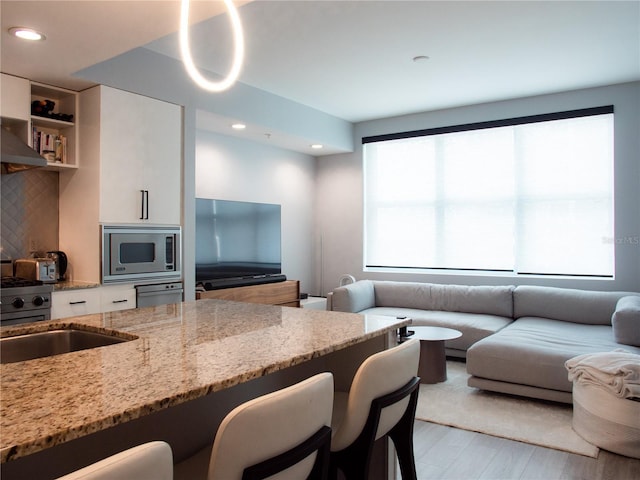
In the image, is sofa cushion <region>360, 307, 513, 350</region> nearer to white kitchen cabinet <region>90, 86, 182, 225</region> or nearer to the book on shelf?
white kitchen cabinet <region>90, 86, 182, 225</region>

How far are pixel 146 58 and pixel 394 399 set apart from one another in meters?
3.42

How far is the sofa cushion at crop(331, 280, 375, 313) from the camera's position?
17.3ft

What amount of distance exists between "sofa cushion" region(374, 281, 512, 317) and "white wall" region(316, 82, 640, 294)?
35 centimetres

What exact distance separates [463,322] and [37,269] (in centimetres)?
365

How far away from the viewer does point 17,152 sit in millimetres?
3092

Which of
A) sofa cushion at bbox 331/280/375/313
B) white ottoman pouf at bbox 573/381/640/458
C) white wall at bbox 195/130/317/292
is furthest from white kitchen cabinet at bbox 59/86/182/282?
white ottoman pouf at bbox 573/381/640/458

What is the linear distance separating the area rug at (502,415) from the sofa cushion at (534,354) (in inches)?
6.2

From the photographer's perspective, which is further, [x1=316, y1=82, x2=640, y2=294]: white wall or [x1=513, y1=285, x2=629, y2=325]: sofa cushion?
[x1=316, y1=82, x2=640, y2=294]: white wall

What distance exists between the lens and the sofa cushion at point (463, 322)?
14.8 feet

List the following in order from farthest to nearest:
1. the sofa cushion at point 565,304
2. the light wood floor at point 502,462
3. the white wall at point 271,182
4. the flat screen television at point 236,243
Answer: the white wall at point 271,182 < the flat screen television at point 236,243 < the sofa cushion at point 565,304 < the light wood floor at point 502,462

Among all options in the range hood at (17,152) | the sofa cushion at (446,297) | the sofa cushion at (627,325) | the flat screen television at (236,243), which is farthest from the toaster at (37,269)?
the sofa cushion at (627,325)

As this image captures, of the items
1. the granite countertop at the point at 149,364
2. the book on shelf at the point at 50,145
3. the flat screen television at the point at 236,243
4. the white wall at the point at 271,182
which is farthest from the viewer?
the white wall at the point at 271,182

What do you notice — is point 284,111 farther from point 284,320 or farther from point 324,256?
point 284,320

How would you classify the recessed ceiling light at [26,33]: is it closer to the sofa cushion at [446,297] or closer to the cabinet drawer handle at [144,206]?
the cabinet drawer handle at [144,206]
